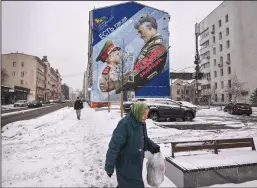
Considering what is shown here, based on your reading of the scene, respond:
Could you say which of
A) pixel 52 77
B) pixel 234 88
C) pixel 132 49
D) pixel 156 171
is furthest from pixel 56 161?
pixel 132 49

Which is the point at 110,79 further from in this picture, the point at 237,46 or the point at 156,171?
the point at 156,171

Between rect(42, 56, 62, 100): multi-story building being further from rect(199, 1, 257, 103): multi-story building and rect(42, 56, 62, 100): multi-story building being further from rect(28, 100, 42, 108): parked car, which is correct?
rect(28, 100, 42, 108): parked car

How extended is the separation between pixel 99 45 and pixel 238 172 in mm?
31305

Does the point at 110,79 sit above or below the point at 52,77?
above

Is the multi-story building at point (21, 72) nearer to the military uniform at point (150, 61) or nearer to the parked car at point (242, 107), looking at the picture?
the parked car at point (242, 107)

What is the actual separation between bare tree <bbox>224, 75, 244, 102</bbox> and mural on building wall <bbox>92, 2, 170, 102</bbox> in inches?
1011

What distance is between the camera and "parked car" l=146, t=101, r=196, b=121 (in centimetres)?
1581

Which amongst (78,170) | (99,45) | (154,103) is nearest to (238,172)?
(78,170)

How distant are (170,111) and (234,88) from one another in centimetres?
941

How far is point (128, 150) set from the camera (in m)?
3.09

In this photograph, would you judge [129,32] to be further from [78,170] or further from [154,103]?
[78,170]

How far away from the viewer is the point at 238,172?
474 centimetres

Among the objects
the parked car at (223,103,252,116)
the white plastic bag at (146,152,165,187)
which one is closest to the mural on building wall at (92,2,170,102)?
the parked car at (223,103,252,116)

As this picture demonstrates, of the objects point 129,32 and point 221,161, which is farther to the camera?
point 129,32
